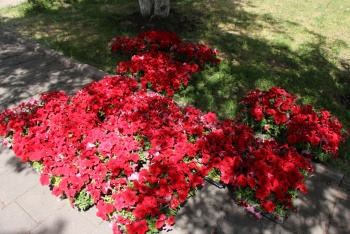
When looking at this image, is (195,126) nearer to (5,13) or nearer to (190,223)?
(190,223)

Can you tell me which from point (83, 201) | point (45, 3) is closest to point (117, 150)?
point (83, 201)

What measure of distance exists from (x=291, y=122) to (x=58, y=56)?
5.66 meters

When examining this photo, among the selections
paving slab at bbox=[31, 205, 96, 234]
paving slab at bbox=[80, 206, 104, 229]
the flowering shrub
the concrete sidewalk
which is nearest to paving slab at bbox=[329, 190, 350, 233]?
the concrete sidewalk

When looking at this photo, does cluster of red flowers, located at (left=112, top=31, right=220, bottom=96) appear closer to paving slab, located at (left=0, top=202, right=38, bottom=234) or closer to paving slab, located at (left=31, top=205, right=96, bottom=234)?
paving slab, located at (left=31, top=205, right=96, bottom=234)

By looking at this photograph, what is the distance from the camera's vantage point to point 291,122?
14.0 ft

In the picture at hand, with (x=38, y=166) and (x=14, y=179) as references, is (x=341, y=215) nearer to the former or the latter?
(x=38, y=166)

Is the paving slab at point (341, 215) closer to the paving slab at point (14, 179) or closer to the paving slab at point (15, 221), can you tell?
the paving slab at point (15, 221)

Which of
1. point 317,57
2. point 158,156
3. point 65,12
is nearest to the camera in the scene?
point 158,156

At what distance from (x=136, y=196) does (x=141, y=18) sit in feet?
22.3

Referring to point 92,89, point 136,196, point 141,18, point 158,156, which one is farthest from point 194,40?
point 136,196

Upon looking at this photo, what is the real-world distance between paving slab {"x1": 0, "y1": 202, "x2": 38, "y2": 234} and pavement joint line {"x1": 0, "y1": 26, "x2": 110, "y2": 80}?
336cm

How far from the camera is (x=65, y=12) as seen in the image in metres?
9.84

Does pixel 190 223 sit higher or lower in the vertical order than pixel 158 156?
lower

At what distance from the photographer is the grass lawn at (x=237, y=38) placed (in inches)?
221
